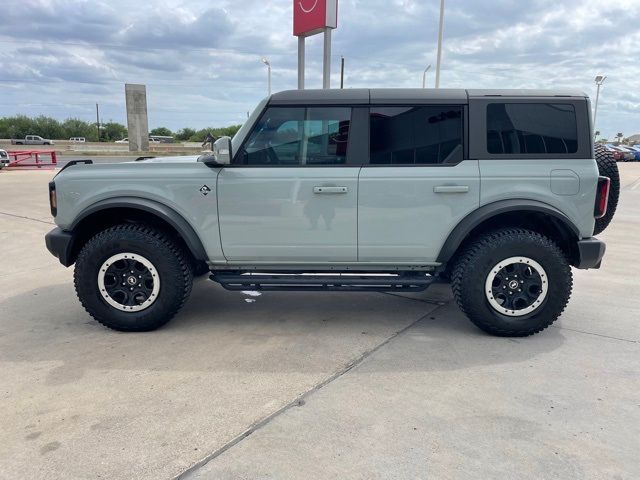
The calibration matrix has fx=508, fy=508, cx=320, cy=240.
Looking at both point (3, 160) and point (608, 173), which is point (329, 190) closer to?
point (608, 173)

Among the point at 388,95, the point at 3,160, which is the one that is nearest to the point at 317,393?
the point at 388,95

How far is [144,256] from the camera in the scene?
4023 millimetres

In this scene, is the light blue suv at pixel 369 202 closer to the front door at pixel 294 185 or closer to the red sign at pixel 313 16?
the front door at pixel 294 185

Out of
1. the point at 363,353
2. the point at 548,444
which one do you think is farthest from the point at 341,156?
the point at 548,444

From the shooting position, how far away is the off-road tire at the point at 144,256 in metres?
4.00

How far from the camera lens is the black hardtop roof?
155 inches

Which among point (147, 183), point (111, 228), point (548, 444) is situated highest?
point (147, 183)

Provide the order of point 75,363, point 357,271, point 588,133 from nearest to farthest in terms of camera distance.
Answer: point 75,363, point 588,133, point 357,271

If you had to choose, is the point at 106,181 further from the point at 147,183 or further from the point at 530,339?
the point at 530,339

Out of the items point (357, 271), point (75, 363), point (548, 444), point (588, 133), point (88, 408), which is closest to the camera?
point (548, 444)

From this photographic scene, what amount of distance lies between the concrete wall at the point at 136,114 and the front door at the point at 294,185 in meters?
42.4

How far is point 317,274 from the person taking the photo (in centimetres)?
427

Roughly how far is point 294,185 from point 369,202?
59 centimetres

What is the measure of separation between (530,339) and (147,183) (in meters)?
3.26
